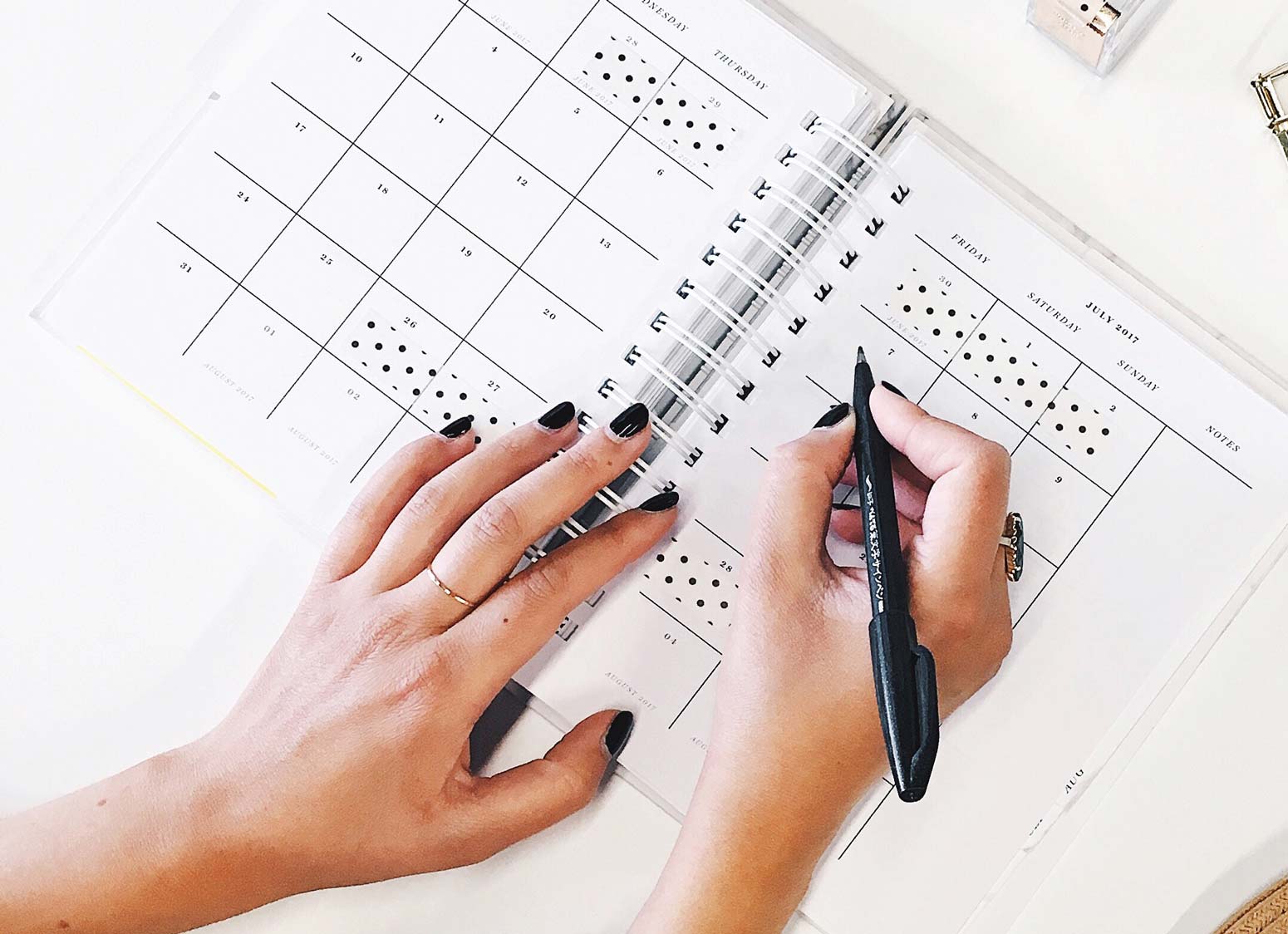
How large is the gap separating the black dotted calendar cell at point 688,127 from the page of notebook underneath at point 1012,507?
10cm

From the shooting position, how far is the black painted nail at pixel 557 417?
2.30 ft

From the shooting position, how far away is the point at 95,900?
2.22 ft

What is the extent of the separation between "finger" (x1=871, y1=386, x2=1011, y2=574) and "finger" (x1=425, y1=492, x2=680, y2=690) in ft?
0.50

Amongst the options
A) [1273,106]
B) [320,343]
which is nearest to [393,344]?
[320,343]

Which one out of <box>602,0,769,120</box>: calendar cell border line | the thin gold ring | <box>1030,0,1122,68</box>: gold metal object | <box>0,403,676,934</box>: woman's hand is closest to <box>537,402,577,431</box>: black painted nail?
<box>0,403,676,934</box>: woman's hand

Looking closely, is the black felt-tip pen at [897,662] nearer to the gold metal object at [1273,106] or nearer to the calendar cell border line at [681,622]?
the calendar cell border line at [681,622]

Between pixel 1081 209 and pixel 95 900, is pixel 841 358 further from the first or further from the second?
pixel 95 900

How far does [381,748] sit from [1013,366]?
416mm

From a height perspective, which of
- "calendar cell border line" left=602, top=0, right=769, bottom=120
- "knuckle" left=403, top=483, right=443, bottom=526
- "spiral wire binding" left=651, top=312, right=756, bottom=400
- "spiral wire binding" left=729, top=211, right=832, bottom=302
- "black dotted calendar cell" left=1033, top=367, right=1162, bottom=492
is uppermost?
"calendar cell border line" left=602, top=0, right=769, bottom=120

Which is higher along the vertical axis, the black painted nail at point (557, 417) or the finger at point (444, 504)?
the black painted nail at point (557, 417)

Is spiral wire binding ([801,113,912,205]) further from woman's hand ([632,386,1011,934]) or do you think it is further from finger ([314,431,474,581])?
finger ([314,431,474,581])

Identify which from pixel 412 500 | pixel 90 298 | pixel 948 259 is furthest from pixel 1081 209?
pixel 90 298

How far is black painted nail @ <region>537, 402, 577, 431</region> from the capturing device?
701 mm

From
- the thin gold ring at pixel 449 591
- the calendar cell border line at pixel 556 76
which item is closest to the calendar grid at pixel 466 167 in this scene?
the calendar cell border line at pixel 556 76
